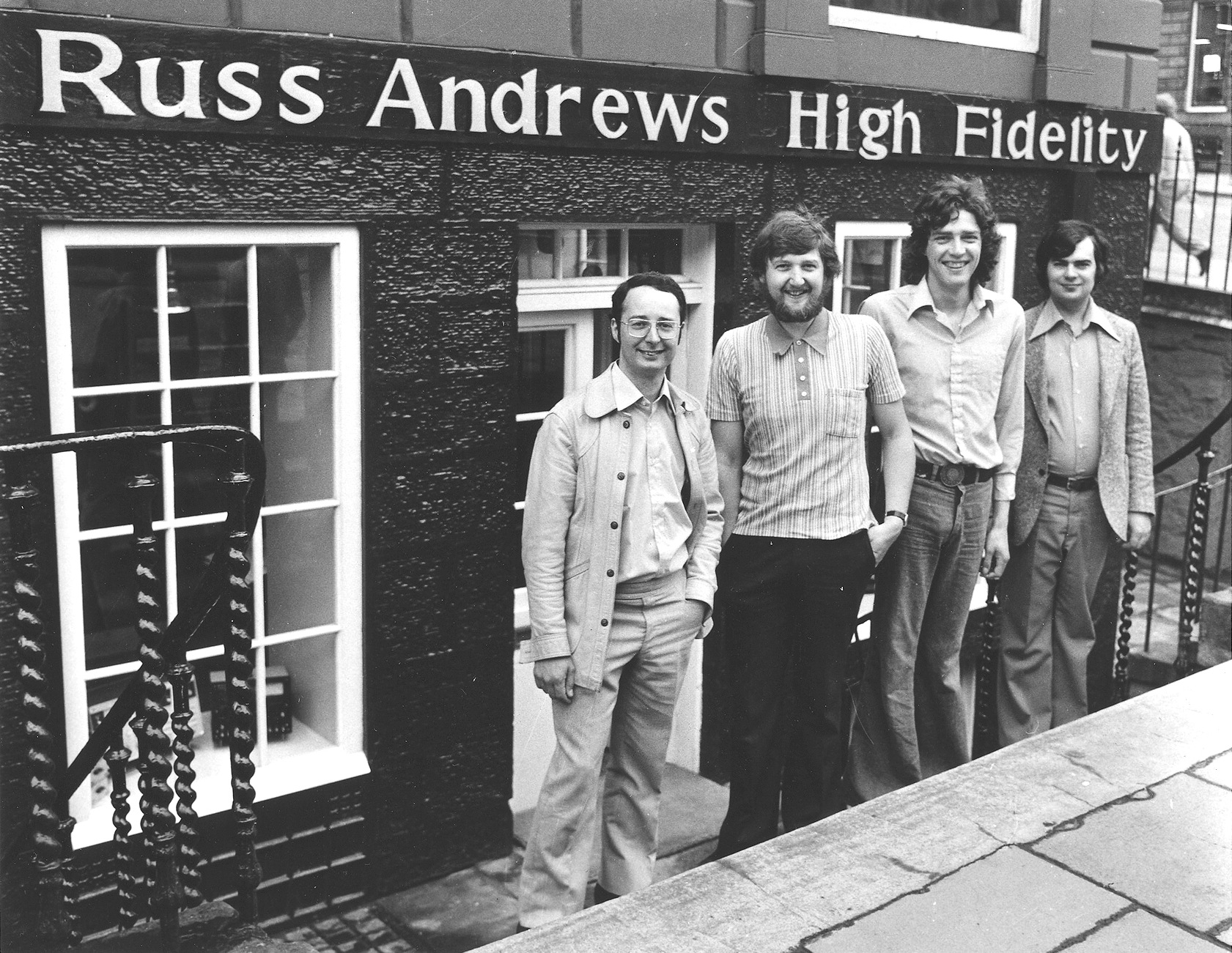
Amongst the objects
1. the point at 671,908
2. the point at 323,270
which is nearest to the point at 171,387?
the point at 323,270

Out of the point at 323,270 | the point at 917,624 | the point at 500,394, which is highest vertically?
the point at 323,270

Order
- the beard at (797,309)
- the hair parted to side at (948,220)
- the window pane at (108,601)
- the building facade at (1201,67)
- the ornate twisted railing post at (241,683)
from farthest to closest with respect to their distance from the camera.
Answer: the building facade at (1201,67)
the hair parted to side at (948,220)
the window pane at (108,601)
the beard at (797,309)
the ornate twisted railing post at (241,683)

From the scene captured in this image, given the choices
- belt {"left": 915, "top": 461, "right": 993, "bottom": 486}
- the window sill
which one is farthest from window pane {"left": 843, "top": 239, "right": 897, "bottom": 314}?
the window sill

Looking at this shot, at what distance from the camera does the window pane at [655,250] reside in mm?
5617

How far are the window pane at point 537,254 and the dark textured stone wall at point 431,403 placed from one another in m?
0.29

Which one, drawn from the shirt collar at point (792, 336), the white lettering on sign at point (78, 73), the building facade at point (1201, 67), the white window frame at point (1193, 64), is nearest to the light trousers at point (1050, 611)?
the shirt collar at point (792, 336)

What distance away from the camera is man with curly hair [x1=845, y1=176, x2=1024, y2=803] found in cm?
468

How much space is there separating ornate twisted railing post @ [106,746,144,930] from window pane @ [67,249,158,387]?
131 centimetres

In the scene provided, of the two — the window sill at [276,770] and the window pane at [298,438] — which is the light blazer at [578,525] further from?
the window sill at [276,770]

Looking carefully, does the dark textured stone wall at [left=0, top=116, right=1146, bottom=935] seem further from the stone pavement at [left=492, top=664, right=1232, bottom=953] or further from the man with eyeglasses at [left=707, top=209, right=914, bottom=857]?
the stone pavement at [left=492, top=664, right=1232, bottom=953]

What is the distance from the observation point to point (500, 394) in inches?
198

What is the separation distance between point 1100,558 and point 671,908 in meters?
2.78

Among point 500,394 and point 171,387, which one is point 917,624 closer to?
point 500,394

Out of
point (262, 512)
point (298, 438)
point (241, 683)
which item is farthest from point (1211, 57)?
point (241, 683)
